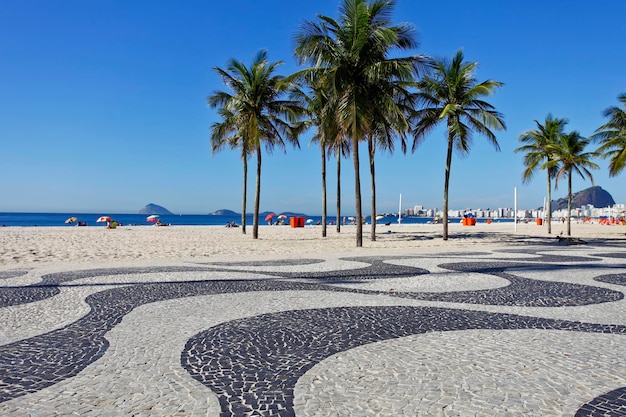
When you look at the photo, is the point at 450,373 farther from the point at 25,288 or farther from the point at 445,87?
the point at 445,87

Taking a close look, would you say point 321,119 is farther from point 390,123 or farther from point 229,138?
point 229,138

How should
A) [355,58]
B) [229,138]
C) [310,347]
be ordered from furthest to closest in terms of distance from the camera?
1. [229,138]
2. [355,58]
3. [310,347]

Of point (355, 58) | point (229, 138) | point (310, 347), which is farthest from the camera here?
point (229, 138)

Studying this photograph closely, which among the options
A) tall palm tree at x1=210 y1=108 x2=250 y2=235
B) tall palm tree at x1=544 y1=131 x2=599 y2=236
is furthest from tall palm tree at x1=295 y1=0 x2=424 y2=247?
tall palm tree at x1=544 y1=131 x2=599 y2=236

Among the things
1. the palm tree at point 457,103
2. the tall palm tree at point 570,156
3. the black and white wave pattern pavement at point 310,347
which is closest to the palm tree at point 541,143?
the tall palm tree at point 570,156

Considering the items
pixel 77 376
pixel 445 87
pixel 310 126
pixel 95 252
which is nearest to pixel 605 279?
pixel 77 376

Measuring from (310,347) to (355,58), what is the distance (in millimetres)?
14265

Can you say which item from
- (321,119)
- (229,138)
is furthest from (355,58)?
(229,138)

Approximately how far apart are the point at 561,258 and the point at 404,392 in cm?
1360

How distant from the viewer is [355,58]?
17250 millimetres

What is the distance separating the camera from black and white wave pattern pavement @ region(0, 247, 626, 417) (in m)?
3.49

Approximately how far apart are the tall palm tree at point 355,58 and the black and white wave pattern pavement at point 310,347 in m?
9.17

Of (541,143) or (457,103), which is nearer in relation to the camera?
(457,103)

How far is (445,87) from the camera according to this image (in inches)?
858
